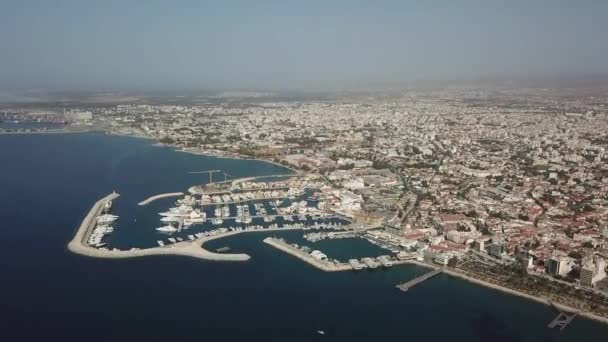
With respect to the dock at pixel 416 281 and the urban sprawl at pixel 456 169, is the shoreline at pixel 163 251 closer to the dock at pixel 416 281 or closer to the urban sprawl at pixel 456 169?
the dock at pixel 416 281

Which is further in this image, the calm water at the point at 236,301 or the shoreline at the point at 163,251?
the shoreline at the point at 163,251

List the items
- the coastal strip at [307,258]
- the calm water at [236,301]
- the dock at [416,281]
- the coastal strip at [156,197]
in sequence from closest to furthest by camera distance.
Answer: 1. the calm water at [236,301]
2. the dock at [416,281]
3. the coastal strip at [307,258]
4. the coastal strip at [156,197]

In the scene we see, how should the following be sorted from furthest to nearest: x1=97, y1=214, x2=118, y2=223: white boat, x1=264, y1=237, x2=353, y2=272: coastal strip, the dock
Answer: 1. x1=97, y1=214, x2=118, y2=223: white boat
2. x1=264, y1=237, x2=353, y2=272: coastal strip
3. the dock

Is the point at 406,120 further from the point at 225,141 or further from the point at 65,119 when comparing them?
the point at 65,119

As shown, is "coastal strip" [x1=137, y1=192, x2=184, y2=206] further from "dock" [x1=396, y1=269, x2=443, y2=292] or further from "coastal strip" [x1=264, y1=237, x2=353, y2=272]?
"dock" [x1=396, y1=269, x2=443, y2=292]

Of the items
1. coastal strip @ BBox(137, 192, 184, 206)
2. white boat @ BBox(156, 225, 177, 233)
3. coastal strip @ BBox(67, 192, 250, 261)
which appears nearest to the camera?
coastal strip @ BBox(67, 192, 250, 261)

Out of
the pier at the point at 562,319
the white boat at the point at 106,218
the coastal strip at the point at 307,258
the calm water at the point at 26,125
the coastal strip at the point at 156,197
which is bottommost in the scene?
the pier at the point at 562,319

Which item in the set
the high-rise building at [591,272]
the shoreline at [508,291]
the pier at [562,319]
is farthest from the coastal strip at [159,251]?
the high-rise building at [591,272]

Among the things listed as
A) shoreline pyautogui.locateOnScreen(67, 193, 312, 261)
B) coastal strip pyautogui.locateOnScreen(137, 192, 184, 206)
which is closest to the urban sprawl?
shoreline pyautogui.locateOnScreen(67, 193, 312, 261)

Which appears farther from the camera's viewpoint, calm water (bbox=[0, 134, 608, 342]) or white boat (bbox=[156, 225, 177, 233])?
white boat (bbox=[156, 225, 177, 233])
